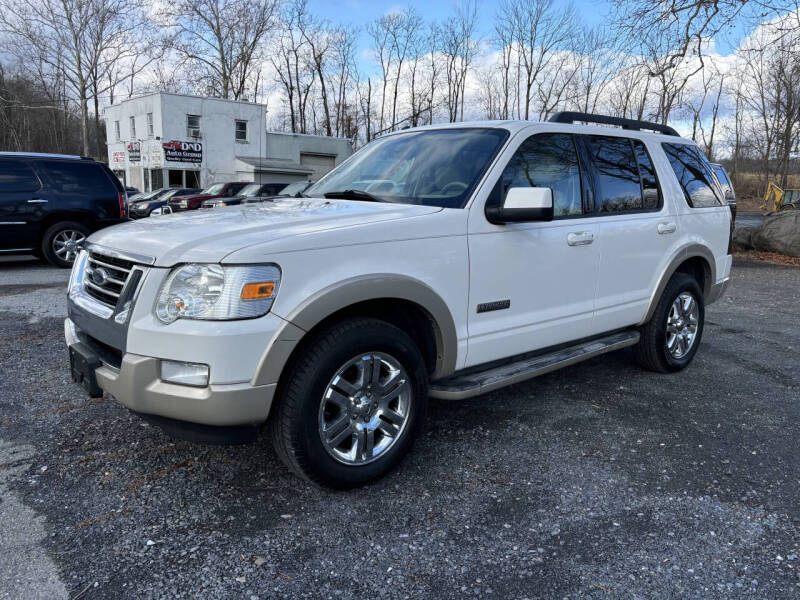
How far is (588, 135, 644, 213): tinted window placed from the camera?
4191mm

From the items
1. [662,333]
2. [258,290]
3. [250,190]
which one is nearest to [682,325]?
[662,333]

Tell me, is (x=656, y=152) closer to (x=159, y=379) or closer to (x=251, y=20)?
(x=159, y=379)

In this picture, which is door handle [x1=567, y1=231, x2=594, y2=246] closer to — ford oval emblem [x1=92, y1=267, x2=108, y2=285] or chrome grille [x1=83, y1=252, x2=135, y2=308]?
chrome grille [x1=83, y1=252, x2=135, y2=308]

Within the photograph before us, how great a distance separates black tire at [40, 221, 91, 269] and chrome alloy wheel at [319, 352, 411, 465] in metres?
8.95

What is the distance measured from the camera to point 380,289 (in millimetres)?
2867

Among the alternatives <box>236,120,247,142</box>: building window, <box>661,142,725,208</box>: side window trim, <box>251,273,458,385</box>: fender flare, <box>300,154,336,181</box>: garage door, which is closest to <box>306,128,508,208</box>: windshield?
<box>251,273,458,385</box>: fender flare

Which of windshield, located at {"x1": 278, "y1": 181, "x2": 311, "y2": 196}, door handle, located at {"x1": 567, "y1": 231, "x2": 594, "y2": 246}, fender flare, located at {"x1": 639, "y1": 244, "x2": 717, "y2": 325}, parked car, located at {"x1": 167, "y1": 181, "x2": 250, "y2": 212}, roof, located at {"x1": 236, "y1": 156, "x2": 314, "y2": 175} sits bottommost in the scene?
fender flare, located at {"x1": 639, "y1": 244, "x2": 717, "y2": 325}

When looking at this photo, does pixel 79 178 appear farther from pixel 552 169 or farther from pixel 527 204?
pixel 527 204

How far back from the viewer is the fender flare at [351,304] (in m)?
2.56

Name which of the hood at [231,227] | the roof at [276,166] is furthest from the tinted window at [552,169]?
the roof at [276,166]

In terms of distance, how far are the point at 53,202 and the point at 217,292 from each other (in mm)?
9076

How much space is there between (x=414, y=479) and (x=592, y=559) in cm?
99

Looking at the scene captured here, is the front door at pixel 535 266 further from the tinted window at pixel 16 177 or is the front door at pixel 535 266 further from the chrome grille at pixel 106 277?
the tinted window at pixel 16 177

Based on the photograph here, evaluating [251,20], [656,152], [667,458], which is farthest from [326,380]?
[251,20]
